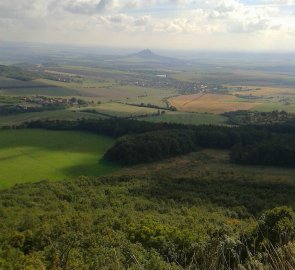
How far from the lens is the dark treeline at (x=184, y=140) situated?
68438mm

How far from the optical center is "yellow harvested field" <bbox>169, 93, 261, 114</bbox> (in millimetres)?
127150

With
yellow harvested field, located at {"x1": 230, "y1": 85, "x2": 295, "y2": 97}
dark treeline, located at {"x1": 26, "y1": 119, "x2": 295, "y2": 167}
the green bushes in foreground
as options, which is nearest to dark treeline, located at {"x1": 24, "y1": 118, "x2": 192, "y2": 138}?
dark treeline, located at {"x1": 26, "y1": 119, "x2": 295, "y2": 167}

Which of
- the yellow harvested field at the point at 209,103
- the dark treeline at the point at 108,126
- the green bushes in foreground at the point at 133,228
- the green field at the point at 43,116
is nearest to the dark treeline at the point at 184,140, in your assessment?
the dark treeline at the point at 108,126

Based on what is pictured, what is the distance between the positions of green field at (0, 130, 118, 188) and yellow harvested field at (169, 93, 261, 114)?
49176 millimetres

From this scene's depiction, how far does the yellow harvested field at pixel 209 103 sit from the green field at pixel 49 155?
4918 cm

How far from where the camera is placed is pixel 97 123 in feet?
290

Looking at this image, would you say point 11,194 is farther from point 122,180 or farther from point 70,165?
point 70,165

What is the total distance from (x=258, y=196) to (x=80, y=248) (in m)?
28.0

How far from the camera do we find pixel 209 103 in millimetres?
141625

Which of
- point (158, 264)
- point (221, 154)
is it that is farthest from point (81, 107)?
point (158, 264)

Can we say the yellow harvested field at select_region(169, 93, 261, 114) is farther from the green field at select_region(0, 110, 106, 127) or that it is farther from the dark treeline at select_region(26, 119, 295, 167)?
the dark treeline at select_region(26, 119, 295, 167)

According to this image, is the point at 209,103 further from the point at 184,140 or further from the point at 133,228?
the point at 133,228

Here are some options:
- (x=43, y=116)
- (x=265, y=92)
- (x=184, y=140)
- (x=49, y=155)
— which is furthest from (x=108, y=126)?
(x=265, y=92)

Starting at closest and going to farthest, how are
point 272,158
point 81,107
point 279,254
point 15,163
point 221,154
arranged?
point 279,254 < point 15,163 < point 272,158 < point 221,154 < point 81,107
